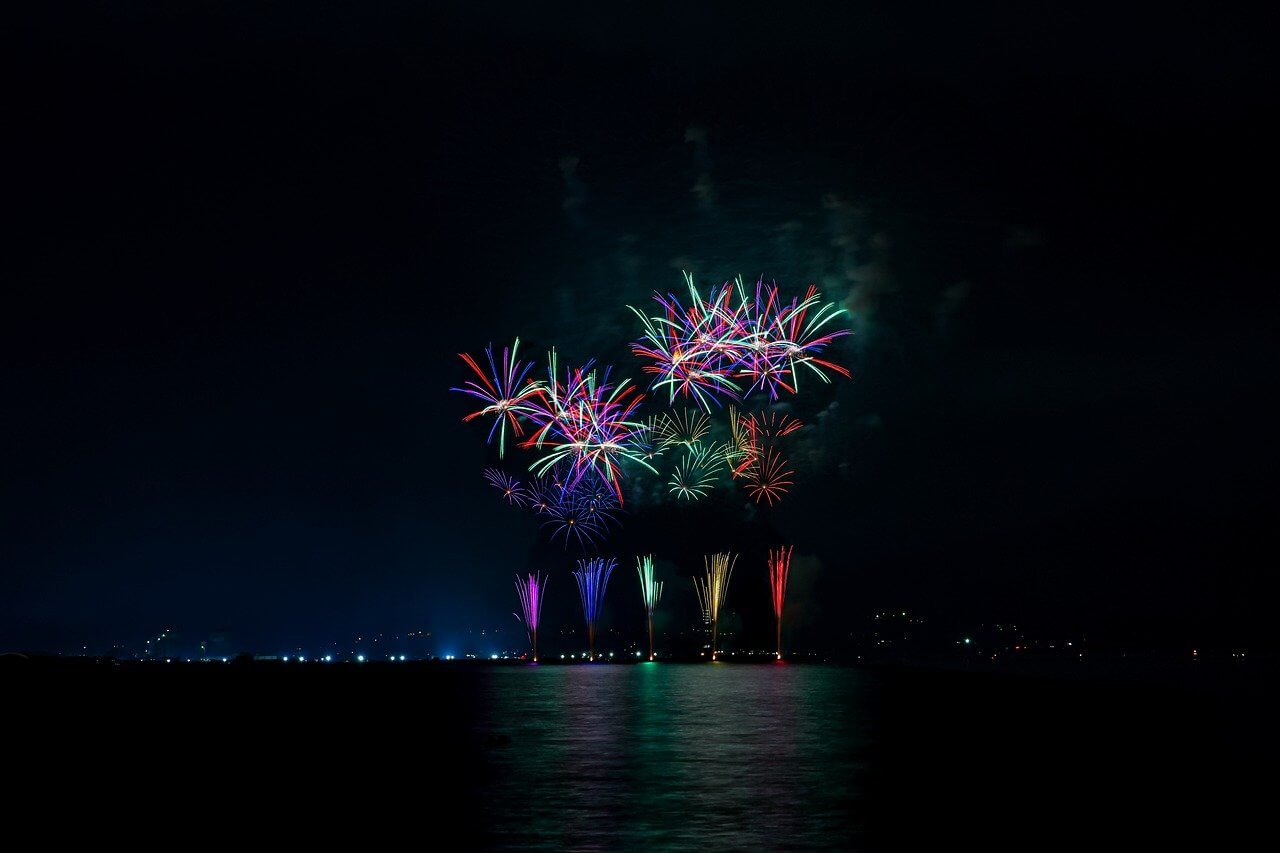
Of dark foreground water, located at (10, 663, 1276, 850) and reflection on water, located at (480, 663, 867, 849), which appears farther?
dark foreground water, located at (10, 663, 1276, 850)

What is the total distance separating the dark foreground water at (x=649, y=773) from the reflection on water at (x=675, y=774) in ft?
0.28

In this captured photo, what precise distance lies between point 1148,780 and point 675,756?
33.2 feet

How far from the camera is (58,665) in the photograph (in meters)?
71.4

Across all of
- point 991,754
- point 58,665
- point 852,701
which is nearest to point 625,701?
point 852,701

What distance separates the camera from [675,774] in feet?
78.9

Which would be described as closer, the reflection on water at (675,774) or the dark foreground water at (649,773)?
the reflection on water at (675,774)

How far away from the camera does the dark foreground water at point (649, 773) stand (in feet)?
58.1

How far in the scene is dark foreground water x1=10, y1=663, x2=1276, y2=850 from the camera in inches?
697

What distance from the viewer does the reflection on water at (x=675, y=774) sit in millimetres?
17547

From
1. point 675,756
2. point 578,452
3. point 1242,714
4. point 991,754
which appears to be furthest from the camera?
point 578,452

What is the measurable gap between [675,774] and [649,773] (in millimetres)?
589

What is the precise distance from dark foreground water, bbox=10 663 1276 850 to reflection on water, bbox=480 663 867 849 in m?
0.08

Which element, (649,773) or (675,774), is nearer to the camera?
(675,774)

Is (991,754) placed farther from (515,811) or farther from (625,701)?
(625,701)
